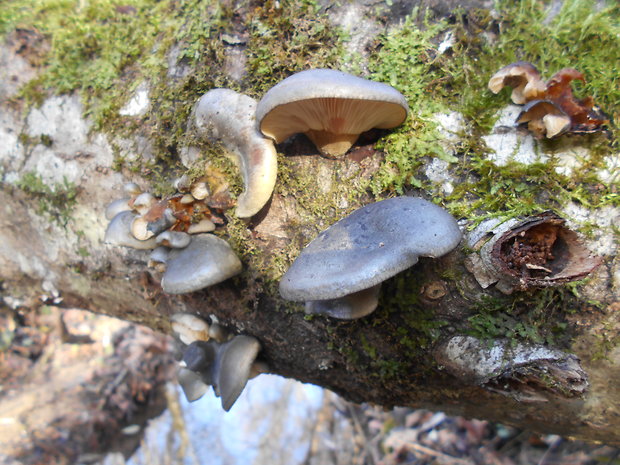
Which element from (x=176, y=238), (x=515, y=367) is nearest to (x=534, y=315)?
(x=515, y=367)

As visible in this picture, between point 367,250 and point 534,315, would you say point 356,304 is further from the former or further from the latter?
point 534,315

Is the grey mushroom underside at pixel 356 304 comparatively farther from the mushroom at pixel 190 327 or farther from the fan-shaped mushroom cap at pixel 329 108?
the mushroom at pixel 190 327

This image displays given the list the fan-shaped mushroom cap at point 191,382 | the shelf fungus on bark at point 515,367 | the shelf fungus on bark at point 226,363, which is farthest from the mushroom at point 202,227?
Result: the shelf fungus on bark at point 515,367

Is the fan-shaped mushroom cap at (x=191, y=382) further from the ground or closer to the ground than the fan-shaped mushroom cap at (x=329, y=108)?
closer to the ground

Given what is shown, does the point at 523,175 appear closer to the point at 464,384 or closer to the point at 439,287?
the point at 439,287

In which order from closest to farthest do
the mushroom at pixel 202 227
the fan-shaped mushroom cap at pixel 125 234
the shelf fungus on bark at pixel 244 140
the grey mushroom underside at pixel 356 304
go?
the grey mushroom underside at pixel 356 304 < the shelf fungus on bark at pixel 244 140 < the mushroom at pixel 202 227 < the fan-shaped mushroom cap at pixel 125 234

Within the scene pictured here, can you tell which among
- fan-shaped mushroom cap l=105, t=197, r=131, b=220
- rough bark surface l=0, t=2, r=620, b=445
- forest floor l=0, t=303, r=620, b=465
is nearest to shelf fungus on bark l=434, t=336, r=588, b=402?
rough bark surface l=0, t=2, r=620, b=445

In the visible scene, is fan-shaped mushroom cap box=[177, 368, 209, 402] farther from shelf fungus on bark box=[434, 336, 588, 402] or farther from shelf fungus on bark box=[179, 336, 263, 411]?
shelf fungus on bark box=[434, 336, 588, 402]
